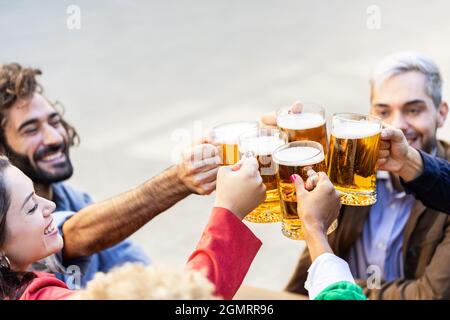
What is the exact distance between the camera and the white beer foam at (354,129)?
1.95 meters

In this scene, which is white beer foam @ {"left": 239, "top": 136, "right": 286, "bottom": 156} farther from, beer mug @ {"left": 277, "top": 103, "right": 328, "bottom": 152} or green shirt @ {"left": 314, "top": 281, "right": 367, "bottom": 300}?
green shirt @ {"left": 314, "top": 281, "right": 367, "bottom": 300}

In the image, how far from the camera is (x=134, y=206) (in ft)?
8.17

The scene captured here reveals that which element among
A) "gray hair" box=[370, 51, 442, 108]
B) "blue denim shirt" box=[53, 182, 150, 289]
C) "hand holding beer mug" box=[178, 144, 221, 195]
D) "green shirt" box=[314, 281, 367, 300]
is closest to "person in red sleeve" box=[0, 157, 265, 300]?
"green shirt" box=[314, 281, 367, 300]

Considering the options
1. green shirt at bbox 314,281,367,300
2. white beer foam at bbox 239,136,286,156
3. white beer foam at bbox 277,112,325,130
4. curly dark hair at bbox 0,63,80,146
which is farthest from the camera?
curly dark hair at bbox 0,63,80,146

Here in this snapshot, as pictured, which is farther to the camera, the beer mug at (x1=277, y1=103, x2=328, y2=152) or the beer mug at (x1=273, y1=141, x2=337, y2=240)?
the beer mug at (x1=277, y1=103, x2=328, y2=152)

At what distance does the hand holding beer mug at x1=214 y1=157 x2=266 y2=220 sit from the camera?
5.58ft

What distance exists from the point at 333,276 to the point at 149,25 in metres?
6.77

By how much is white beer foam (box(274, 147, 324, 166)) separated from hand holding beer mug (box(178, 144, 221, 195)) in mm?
366

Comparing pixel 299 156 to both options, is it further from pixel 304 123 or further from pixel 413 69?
pixel 413 69

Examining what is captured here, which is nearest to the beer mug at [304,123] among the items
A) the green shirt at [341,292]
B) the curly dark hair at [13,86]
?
the green shirt at [341,292]

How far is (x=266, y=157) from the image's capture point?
6.42 feet

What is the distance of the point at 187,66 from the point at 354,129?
532 cm
